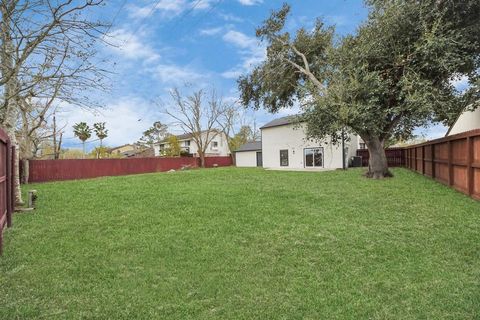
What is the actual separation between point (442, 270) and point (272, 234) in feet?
7.92

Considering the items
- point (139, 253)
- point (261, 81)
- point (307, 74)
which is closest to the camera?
point (139, 253)

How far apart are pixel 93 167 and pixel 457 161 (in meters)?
21.8

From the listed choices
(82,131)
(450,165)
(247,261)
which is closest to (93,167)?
(450,165)

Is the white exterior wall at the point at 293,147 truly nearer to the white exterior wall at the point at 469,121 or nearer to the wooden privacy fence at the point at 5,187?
the white exterior wall at the point at 469,121

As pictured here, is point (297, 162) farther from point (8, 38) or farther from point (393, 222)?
point (8, 38)

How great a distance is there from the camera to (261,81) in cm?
1727

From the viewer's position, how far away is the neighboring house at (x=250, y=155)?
3269 cm

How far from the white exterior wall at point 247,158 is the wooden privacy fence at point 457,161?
21362 mm

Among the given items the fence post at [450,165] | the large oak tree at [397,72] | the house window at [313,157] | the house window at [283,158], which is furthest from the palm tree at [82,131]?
the fence post at [450,165]

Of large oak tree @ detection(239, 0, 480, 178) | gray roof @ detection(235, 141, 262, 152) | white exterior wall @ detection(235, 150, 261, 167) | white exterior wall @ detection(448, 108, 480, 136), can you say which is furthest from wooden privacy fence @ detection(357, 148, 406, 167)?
white exterior wall @ detection(235, 150, 261, 167)

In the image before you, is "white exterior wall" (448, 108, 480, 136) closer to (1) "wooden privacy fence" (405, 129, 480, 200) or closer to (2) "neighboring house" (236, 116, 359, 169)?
(1) "wooden privacy fence" (405, 129, 480, 200)

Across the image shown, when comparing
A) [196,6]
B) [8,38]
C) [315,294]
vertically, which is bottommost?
[315,294]

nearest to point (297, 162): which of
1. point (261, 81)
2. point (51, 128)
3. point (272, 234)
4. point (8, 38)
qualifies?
point (261, 81)

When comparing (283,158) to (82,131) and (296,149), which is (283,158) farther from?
(82,131)
